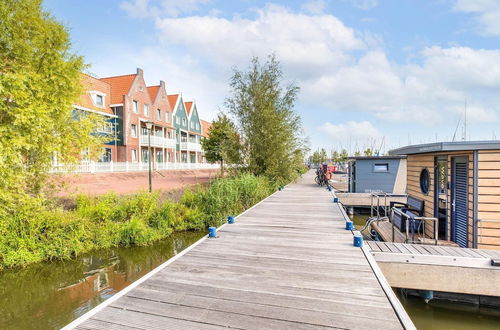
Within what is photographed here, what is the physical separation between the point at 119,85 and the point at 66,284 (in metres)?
26.5

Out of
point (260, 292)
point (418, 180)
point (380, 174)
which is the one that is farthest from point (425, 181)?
point (380, 174)

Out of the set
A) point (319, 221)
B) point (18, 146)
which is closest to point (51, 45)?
point (18, 146)

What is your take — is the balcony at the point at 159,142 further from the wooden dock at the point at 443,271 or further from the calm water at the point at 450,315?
the calm water at the point at 450,315

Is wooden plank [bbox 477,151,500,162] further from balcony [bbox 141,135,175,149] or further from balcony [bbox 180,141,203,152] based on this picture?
balcony [bbox 180,141,203,152]

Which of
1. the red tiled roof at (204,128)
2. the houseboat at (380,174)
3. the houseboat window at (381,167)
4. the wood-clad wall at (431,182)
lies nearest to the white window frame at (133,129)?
the red tiled roof at (204,128)

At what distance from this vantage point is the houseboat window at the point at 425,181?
7.04 meters

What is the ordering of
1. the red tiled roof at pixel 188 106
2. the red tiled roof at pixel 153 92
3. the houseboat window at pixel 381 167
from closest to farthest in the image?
1. the houseboat window at pixel 381 167
2. the red tiled roof at pixel 153 92
3. the red tiled roof at pixel 188 106

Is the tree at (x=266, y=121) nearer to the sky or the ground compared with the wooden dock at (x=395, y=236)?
nearer to the sky

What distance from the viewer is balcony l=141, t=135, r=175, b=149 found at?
28.0 metres

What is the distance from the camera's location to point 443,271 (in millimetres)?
4043

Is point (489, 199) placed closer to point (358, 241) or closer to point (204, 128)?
point (358, 241)

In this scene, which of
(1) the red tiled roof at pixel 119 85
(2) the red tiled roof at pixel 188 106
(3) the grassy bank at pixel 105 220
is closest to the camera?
(3) the grassy bank at pixel 105 220

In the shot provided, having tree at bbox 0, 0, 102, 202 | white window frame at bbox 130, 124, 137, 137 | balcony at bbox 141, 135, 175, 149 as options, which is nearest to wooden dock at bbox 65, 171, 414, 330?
tree at bbox 0, 0, 102, 202

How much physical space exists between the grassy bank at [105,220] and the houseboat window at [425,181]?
6196mm
